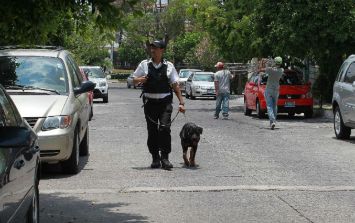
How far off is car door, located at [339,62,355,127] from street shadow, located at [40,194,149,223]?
8266mm

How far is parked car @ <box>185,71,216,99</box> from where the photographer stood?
41000 mm

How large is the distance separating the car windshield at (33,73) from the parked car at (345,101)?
6.78m

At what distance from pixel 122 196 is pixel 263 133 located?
957 centimetres

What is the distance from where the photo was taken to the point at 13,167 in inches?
213

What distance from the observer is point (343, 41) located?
23562 millimetres

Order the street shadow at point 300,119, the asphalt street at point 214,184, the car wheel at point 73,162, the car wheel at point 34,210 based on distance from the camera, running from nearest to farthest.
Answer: the car wheel at point 34,210 < the asphalt street at point 214,184 < the car wheel at point 73,162 < the street shadow at point 300,119

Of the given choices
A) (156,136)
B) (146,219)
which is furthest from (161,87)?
(146,219)

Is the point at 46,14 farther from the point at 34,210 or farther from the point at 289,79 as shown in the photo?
the point at 289,79

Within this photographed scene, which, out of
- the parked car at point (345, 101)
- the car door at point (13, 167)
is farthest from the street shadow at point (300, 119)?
the car door at point (13, 167)

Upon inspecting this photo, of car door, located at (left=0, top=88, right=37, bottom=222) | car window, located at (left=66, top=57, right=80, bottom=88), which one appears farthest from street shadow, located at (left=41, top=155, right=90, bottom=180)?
car door, located at (left=0, top=88, right=37, bottom=222)

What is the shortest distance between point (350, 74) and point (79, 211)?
382 inches

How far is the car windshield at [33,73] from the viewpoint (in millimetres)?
11367

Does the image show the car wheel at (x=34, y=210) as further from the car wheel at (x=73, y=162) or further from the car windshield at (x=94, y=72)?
the car windshield at (x=94, y=72)

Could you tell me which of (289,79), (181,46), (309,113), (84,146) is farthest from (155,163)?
(181,46)
